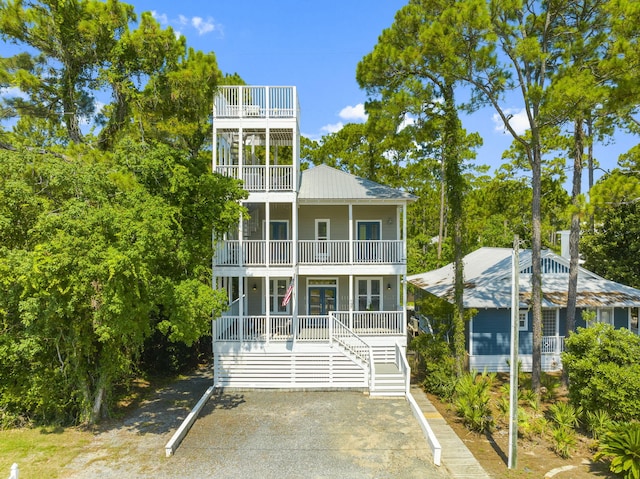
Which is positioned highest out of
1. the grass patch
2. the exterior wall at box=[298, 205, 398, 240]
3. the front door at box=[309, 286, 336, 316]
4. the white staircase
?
the exterior wall at box=[298, 205, 398, 240]

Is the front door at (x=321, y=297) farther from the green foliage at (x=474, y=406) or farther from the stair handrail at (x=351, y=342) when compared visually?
the green foliage at (x=474, y=406)

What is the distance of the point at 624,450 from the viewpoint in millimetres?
8648

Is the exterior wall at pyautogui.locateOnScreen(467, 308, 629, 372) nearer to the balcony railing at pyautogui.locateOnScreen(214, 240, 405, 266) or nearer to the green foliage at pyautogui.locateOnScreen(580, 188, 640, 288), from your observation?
the balcony railing at pyautogui.locateOnScreen(214, 240, 405, 266)

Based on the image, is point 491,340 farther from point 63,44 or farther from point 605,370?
point 63,44

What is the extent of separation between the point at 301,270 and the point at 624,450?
1115 centimetres

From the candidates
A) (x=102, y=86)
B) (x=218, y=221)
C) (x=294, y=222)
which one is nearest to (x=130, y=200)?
(x=218, y=221)

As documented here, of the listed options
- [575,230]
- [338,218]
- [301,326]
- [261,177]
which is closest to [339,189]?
[338,218]

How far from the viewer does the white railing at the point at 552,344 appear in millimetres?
17812

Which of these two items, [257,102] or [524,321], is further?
[524,321]

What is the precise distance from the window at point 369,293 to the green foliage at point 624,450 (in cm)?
989

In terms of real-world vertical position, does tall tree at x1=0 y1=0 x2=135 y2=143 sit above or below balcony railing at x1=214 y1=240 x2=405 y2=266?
above

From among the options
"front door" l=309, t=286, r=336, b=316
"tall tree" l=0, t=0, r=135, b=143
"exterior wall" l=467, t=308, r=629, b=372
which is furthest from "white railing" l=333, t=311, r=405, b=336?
"tall tree" l=0, t=0, r=135, b=143

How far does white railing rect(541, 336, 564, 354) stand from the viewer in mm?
17812

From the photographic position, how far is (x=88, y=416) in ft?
36.8
